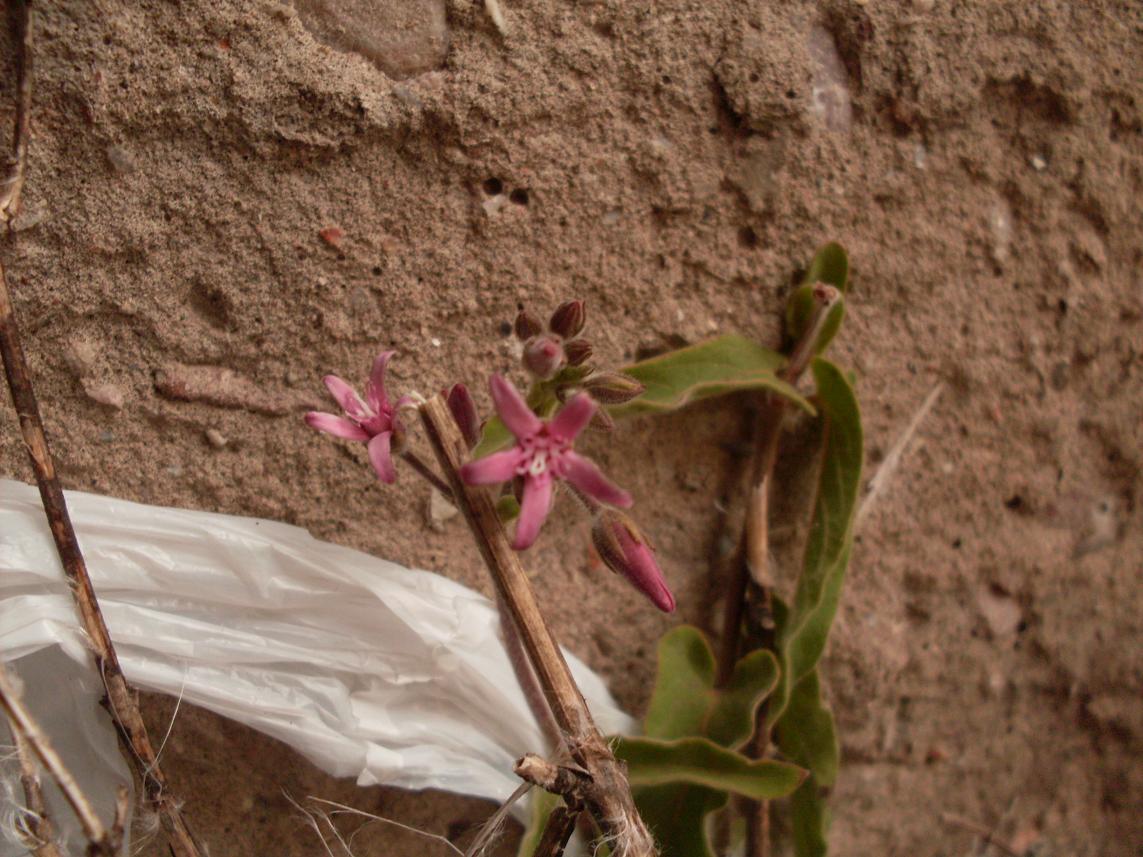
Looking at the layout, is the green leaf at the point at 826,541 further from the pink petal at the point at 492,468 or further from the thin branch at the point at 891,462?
the pink petal at the point at 492,468

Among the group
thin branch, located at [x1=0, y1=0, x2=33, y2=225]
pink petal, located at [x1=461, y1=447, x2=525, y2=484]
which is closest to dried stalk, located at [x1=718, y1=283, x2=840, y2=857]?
pink petal, located at [x1=461, y1=447, x2=525, y2=484]

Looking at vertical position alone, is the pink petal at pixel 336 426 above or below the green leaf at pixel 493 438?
above

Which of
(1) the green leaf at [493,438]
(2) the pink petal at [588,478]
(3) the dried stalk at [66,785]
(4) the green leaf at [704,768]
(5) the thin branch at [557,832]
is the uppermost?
(2) the pink petal at [588,478]

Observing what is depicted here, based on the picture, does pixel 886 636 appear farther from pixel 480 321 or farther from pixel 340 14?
pixel 340 14

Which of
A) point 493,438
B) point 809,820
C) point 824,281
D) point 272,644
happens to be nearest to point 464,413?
point 493,438

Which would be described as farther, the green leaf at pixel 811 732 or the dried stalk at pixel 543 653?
the green leaf at pixel 811 732

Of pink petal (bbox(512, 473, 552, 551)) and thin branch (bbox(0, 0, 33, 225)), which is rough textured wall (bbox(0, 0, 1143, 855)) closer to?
thin branch (bbox(0, 0, 33, 225))

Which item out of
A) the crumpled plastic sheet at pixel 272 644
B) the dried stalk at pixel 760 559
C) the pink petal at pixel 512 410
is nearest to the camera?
the pink petal at pixel 512 410

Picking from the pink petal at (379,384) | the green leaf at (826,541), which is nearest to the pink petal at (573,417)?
the pink petal at (379,384)
